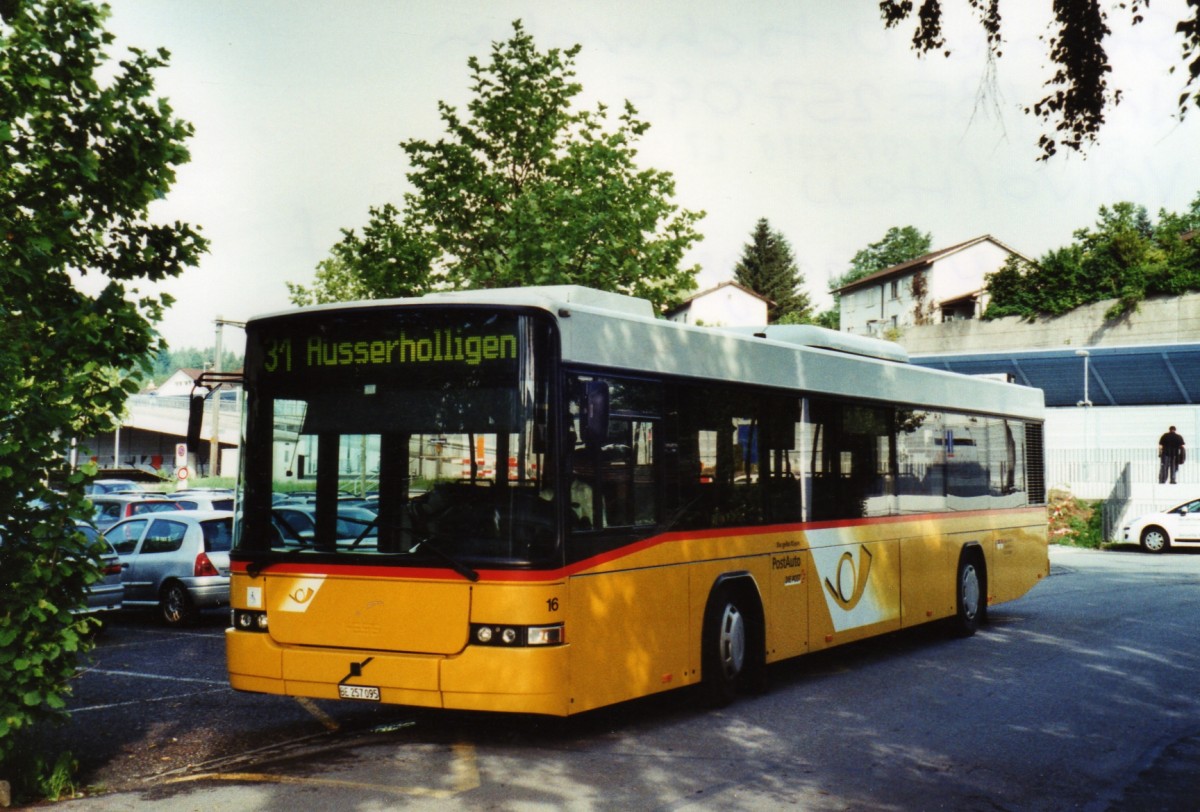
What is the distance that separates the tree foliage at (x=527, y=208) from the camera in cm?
2114

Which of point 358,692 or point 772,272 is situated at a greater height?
point 772,272

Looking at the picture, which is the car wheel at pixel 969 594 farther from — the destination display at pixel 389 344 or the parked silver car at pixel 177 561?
the parked silver car at pixel 177 561

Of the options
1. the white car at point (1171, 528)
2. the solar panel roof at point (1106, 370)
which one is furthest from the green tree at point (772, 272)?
Answer: the white car at point (1171, 528)

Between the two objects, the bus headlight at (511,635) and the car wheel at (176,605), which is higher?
the bus headlight at (511,635)

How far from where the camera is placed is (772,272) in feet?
312

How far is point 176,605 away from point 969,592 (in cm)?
1003

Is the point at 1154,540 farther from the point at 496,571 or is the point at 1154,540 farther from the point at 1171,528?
A: the point at 496,571

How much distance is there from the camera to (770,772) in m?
7.44

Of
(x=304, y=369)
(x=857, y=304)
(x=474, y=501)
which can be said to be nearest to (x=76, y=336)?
(x=304, y=369)

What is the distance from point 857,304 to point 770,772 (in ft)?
267

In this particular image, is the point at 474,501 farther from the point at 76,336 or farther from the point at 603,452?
the point at 76,336

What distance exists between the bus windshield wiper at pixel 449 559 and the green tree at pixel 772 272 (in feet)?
287

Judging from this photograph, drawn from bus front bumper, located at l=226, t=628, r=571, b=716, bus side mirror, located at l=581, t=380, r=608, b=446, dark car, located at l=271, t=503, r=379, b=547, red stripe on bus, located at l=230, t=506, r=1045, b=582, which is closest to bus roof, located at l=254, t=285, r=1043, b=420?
bus side mirror, located at l=581, t=380, r=608, b=446

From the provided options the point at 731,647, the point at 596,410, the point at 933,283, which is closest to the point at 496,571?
the point at 596,410
